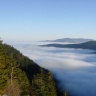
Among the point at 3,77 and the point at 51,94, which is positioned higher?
the point at 3,77

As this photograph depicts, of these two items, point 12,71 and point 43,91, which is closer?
point 12,71

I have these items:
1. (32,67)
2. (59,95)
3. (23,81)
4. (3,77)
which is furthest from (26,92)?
(32,67)

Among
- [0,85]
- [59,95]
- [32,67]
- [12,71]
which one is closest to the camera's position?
[0,85]

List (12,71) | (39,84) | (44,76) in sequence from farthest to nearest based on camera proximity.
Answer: (44,76) → (39,84) → (12,71)

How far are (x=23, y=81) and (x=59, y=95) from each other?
9577cm

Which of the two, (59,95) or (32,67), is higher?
(32,67)

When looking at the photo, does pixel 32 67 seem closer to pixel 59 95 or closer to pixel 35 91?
pixel 59 95

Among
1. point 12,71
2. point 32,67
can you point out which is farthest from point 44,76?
point 32,67

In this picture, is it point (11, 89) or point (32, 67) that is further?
point (32, 67)

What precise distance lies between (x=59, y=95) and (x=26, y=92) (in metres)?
98.6

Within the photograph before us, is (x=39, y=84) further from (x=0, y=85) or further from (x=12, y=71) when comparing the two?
(x=0, y=85)

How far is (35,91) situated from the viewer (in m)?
64.5

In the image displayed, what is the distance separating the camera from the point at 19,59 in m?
199

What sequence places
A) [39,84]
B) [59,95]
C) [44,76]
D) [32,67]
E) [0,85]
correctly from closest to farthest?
[0,85] < [39,84] < [44,76] < [59,95] < [32,67]
